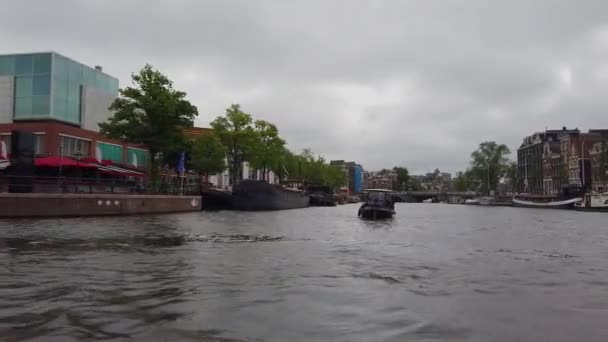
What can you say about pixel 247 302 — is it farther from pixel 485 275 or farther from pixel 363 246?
pixel 363 246

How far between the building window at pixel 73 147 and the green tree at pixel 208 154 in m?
12.9

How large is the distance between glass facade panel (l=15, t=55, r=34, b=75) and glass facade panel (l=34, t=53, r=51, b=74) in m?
0.62

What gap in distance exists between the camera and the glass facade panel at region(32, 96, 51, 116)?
6197 cm

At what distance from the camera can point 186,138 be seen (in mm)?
54438

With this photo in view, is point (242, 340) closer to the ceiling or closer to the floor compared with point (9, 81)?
closer to the floor

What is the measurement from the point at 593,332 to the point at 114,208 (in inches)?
1455

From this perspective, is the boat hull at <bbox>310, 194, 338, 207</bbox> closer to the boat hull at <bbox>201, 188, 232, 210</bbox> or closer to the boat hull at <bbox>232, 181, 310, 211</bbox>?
the boat hull at <bbox>232, 181, 310, 211</bbox>

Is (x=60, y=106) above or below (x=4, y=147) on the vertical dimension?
above

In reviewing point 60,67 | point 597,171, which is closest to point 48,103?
point 60,67

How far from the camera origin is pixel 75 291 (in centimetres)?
984

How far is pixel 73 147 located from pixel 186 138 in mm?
17620

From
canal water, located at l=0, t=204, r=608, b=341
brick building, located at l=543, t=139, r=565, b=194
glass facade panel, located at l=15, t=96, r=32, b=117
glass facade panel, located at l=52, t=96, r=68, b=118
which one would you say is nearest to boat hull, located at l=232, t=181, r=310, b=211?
glass facade panel, located at l=52, t=96, r=68, b=118

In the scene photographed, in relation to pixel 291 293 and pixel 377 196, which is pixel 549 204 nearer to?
pixel 377 196

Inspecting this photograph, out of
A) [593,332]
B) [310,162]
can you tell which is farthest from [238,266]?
[310,162]
